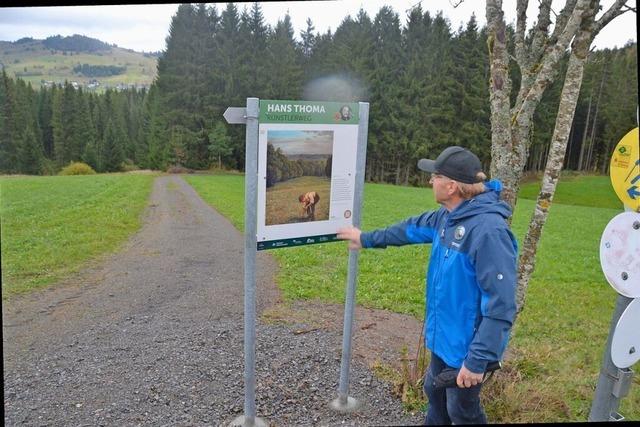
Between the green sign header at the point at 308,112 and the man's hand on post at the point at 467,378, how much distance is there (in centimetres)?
197

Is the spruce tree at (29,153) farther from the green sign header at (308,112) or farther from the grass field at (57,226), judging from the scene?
the green sign header at (308,112)

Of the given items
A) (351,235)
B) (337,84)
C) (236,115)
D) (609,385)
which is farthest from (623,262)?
(337,84)

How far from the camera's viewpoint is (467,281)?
9.02 feet

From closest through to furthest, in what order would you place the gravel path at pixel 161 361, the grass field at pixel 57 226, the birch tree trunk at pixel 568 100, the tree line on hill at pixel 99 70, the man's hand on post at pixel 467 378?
the man's hand on post at pixel 467 378 < the birch tree trunk at pixel 568 100 < the gravel path at pixel 161 361 < the grass field at pixel 57 226 < the tree line on hill at pixel 99 70

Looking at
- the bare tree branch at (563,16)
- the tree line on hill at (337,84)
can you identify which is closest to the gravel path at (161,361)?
the bare tree branch at (563,16)

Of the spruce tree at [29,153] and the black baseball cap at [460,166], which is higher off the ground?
the black baseball cap at [460,166]

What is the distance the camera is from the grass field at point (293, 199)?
347 cm

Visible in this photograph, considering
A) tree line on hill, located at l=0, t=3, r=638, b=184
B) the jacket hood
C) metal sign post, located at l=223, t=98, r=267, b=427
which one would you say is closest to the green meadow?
metal sign post, located at l=223, t=98, r=267, b=427

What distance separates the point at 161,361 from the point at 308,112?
3.17m

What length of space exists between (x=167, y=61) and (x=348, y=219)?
41.0 metres

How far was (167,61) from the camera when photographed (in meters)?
40.4

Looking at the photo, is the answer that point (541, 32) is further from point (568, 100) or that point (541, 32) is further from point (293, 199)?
point (293, 199)

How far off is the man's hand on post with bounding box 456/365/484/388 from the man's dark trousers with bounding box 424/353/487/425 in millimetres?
172

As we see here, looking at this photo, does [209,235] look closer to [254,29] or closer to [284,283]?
[284,283]
